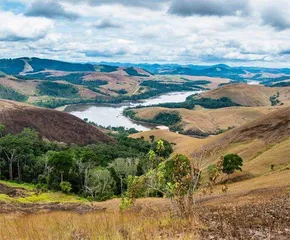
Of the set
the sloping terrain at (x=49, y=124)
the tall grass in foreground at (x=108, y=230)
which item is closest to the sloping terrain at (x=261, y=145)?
Answer: the tall grass in foreground at (x=108, y=230)

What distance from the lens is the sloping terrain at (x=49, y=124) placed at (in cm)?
14375

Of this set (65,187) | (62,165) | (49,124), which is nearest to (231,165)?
(65,187)

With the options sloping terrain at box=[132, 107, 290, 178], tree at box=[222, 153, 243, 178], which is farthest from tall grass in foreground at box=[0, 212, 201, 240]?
tree at box=[222, 153, 243, 178]

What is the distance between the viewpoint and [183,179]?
1046 cm

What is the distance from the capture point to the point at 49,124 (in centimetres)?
15362

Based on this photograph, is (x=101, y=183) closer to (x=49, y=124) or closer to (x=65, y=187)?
(x=65, y=187)

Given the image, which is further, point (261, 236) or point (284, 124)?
point (284, 124)

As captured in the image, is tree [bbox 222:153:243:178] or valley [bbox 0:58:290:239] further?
tree [bbox 222:153:243:178]

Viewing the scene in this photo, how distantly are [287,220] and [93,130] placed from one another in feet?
496

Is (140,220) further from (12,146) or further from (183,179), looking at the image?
(12,146)

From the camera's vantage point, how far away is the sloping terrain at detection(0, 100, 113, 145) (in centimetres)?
14375

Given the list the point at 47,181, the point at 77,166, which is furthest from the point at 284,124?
the point at 47,181

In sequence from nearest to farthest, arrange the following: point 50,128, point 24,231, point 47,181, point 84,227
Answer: point 24,231 < point 84,227 < point 47,181 < point 50,128

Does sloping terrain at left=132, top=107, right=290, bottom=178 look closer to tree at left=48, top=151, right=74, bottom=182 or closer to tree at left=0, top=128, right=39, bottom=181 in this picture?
tree at left=48, top=151, right=74, bottom=182
